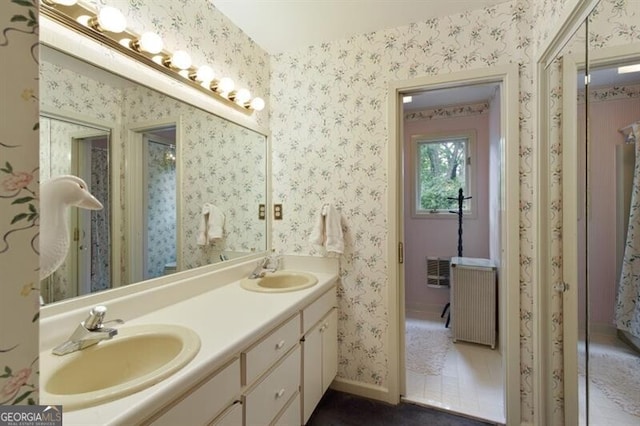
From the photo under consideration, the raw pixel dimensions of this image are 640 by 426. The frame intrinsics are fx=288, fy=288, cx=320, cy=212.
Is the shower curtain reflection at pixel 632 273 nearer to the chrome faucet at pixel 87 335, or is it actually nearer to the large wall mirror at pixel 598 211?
the large wall mirror at pixel 598 211

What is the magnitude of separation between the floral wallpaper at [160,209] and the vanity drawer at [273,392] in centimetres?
70

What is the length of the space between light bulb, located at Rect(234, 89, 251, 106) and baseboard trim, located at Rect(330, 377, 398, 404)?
195cm

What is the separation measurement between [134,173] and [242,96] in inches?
33.4

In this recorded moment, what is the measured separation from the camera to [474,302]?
2590 millimetres

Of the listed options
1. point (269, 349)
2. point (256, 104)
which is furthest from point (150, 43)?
point (269, 349)

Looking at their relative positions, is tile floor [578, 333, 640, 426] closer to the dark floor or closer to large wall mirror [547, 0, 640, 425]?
large wall mirror [547, 0, 640, 425]

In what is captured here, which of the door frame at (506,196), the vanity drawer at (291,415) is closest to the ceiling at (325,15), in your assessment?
the door frame at (506,196)

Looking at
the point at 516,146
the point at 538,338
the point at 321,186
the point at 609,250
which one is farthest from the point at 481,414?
the point at 321,186

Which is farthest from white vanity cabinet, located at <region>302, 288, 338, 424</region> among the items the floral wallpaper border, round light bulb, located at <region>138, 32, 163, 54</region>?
the floral wallpaper border

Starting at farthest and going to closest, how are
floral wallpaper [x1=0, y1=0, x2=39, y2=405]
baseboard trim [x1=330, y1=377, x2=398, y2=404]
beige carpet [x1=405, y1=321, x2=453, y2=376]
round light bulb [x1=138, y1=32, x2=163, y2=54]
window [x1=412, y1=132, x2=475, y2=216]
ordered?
window [x1=412, y1=132, x2=475, y2=216] < beige carpet [x1=405, y1=321, x2=453, y2=376] < baseboard trim [x1=330, y1=377, x2=398, y2=404] < round light bulb [x1=138, y1=32, x2=163, y2=54] < floral wallpaper [x1=0, y1=0, x2=39, y2=405]

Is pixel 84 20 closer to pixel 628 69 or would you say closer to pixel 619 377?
pixel 628 69

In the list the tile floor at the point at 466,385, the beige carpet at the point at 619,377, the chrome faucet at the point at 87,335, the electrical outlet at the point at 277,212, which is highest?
the electrical outlet at the point at 277,212

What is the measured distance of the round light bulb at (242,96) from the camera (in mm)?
1798

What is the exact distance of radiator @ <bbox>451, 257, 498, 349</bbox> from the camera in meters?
2.54
